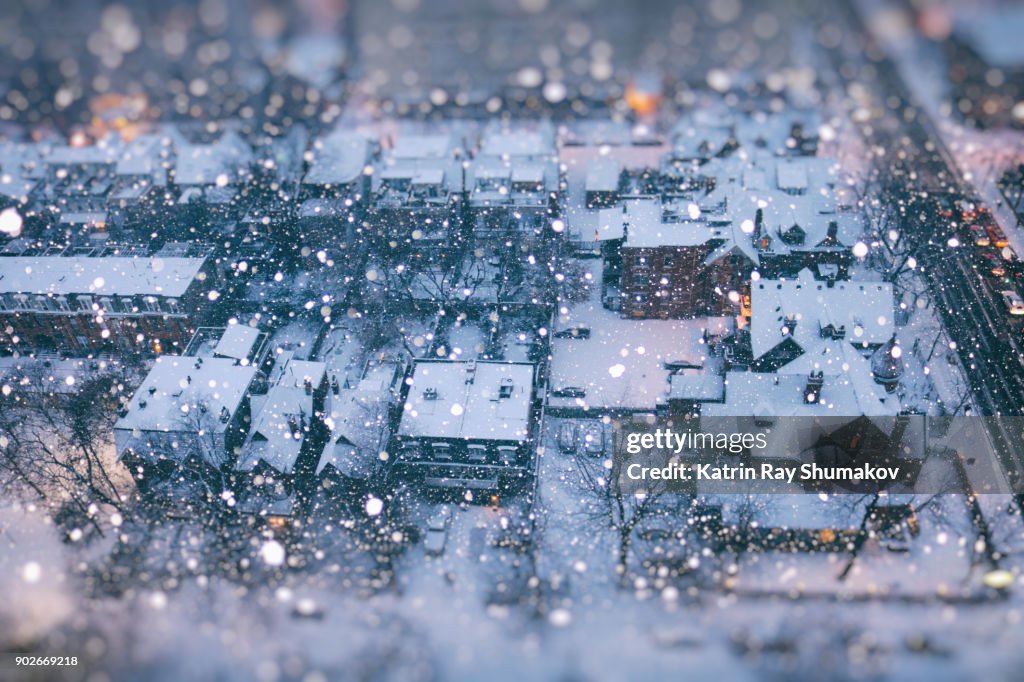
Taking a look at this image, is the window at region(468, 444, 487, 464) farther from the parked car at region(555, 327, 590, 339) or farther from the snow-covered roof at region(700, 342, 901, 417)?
the parked car at region(555, 327, 590, 339)

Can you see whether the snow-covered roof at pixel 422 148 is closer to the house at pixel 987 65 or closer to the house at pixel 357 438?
the house at pixel 357 438

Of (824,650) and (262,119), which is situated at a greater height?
(262,119)

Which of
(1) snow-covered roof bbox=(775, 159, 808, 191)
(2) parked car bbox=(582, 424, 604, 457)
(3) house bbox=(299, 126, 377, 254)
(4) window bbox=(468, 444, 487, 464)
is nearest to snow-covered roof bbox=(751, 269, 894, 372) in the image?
(2) parked car bbox=(582, 424, 604, 457)

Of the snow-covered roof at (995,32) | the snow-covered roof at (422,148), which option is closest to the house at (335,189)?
the snow-covered roof at (422,148)

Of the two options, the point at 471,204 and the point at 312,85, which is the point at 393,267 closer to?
the point at 471,204

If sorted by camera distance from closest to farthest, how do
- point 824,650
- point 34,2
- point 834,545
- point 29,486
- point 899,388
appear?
point 824,650, point 834,545, point 29,486, point 899,388, point 34,2

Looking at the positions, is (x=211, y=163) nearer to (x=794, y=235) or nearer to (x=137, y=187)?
(x=137, y=187)

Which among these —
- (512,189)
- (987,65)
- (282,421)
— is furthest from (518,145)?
(987,65)

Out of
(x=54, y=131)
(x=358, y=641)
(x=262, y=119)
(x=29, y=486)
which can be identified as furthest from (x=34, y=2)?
(x=358, y=641)
